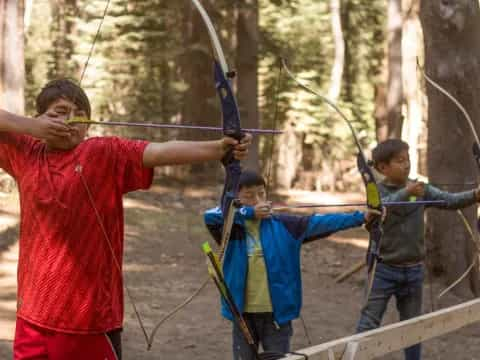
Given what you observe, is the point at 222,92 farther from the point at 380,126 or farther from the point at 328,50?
the point at 328,50

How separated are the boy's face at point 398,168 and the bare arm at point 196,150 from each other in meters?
2.21

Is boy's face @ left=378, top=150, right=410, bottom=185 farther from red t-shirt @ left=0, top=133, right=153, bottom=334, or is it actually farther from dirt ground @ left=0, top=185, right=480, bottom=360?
red t-shirt @ left=0, top=133, right=153, bottom=334

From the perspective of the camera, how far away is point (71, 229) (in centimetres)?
278

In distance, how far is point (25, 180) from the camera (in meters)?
2.85

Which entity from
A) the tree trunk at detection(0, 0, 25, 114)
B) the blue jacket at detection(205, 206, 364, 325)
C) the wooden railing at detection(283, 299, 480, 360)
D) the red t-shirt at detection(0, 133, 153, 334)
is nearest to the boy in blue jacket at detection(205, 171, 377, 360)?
the blue jacket at detection(205, 206, 364, 325)

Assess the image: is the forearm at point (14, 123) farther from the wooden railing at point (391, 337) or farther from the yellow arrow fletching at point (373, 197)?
the yellow arrow fletching at point (373, 197)

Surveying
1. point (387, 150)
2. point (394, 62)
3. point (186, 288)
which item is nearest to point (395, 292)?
point (387, 150)

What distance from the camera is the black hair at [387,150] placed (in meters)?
4.74

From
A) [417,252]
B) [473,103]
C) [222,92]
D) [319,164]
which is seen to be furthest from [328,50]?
[222,92]

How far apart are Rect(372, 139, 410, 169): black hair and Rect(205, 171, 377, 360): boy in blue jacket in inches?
31.2

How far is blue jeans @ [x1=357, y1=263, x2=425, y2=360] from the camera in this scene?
4859mm

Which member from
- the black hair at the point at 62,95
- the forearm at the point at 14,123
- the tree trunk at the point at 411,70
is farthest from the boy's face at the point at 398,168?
the tree trunk at the point at 411,70

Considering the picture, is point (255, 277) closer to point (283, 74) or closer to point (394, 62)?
point (283, 74)

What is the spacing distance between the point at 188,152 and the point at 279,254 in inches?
63.2
